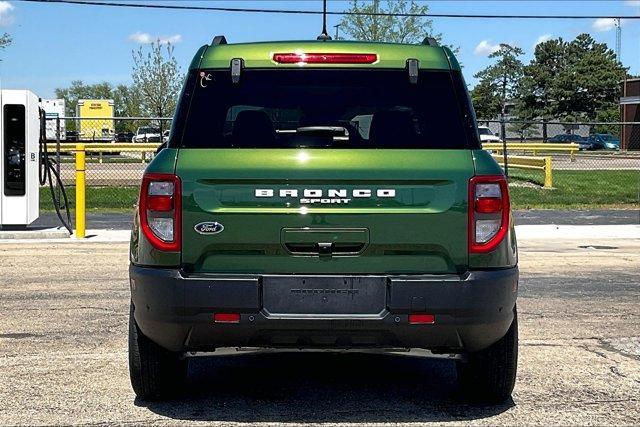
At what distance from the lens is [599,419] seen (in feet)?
16.7

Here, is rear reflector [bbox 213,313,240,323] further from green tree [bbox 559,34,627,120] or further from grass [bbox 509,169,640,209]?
green tree [bbox 559,34,627,120]

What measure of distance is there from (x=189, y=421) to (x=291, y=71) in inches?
74.7

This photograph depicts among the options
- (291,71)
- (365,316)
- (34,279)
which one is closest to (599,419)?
(365,316)

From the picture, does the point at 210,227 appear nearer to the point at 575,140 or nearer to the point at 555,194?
the point at 555,194

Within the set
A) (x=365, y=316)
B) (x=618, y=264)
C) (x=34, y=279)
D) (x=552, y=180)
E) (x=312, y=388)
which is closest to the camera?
(x=365, y=316)

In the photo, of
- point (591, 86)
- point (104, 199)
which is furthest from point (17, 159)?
point (591, 86)

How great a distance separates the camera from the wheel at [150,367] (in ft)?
16.7

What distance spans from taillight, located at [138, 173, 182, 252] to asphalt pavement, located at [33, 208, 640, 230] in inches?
485

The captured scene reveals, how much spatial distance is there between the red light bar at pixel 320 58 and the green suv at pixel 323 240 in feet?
1.20

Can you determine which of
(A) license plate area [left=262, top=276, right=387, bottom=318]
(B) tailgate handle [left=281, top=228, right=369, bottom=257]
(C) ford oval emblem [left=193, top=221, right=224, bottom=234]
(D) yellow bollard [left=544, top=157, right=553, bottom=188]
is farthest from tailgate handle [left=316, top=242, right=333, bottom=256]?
(D) yellow bollard [left=544, top=157, right=553, bottom=188]

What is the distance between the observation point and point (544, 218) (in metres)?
19.0

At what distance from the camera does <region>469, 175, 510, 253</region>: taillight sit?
184 inches

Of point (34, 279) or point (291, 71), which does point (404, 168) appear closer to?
point (291, 71)

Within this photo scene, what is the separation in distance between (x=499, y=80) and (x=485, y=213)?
91.0 m
